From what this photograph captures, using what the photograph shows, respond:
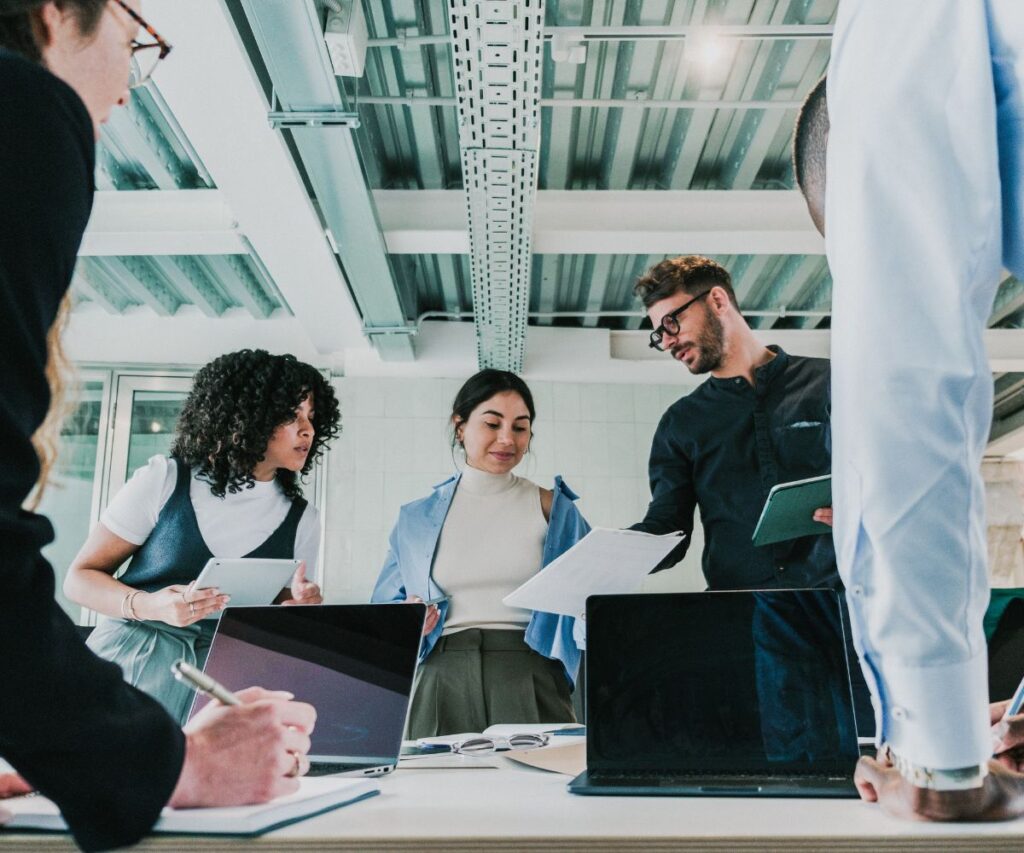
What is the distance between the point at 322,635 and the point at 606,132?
3335 millimetres

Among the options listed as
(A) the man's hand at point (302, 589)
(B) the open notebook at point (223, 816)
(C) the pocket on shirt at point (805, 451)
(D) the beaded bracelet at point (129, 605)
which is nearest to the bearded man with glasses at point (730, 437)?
(C) the pocket on shirt at point (805, 451)

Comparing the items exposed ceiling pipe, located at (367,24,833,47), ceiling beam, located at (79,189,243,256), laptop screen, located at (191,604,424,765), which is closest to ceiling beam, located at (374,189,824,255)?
ceiling beam, located at (79,189,243,256)

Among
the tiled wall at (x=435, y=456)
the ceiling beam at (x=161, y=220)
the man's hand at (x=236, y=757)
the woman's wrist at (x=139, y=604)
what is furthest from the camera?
the tiled wall at (x=435, y=456)

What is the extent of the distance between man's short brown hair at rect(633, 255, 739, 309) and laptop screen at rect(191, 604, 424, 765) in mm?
1590

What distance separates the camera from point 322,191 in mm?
3781

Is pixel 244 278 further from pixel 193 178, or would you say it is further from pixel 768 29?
pixel 768 29

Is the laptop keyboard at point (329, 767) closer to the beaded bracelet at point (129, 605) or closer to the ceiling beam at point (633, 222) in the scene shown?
the beaded bracelet at point (129, 605)

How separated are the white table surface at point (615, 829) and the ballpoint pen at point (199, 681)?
15 centimetres

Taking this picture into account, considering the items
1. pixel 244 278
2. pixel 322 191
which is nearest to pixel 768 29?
pixel 322 191

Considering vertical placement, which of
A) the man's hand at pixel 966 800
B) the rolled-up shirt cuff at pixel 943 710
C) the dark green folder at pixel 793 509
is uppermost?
the dark green folder at pixel 793 509

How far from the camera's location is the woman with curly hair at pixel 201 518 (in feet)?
6.86

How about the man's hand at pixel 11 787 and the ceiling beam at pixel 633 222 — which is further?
the ceiling beam at pixel 633 222

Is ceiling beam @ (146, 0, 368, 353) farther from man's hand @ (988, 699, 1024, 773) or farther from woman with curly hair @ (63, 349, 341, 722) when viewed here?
man's hand @ (988, 699, 1024, 773)

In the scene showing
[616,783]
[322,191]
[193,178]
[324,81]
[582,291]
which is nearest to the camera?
[616,783]
